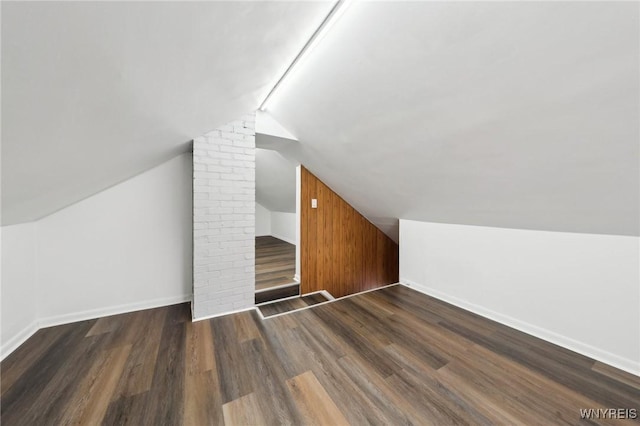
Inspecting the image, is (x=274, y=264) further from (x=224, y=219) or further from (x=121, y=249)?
(x=121, y=249)

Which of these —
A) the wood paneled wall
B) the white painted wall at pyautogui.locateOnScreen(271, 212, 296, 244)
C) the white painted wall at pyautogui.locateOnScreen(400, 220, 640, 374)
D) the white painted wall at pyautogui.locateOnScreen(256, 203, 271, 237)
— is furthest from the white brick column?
the white painted wall at pyautogui.locateOnScreen(256, 203, 271, 237)

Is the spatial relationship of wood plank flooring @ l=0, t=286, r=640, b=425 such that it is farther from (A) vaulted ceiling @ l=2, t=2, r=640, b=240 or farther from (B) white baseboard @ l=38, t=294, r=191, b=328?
(A) vaulted ceiling @ l=2, t=2, r=640, b=240

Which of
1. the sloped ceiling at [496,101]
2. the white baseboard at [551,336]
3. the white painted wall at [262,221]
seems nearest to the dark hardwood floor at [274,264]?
the white painted wall at [262,221]

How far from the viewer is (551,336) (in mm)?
1779

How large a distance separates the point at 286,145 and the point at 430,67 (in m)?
2.00

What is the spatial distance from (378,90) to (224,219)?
1743 mm

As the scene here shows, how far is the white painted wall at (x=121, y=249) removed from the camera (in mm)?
2045

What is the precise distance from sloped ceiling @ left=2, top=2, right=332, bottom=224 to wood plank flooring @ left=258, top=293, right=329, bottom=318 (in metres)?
1.91

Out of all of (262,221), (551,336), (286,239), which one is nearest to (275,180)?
(286,239)

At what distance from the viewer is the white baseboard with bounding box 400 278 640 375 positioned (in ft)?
4.88

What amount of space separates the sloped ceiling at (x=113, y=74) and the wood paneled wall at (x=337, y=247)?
1934mm

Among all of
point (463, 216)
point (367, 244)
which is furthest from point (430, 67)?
point (367, 244)

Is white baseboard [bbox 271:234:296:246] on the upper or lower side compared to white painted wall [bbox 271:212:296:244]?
lower

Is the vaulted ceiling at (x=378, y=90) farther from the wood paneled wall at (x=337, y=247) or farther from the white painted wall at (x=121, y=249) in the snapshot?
the wood paneled wall at (x=337, y=247)
